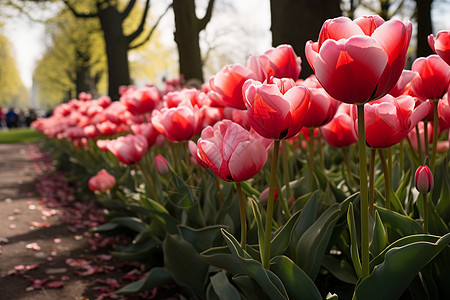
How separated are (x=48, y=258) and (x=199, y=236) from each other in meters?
1.74

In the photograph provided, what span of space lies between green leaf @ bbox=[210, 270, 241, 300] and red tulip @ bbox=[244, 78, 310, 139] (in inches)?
29.2

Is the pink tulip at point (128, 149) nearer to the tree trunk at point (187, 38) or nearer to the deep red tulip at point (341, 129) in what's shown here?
the deep red tulip at point (341, 129)

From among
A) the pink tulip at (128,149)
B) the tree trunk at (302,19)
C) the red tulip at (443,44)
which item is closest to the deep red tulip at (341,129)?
the red tulip at (443,44)

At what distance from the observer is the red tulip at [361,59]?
0.92 meters

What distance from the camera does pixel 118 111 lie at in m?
3.87

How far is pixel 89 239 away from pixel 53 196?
231cm

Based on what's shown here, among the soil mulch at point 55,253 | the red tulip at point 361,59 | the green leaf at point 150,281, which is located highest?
the red tulip at point 361,59

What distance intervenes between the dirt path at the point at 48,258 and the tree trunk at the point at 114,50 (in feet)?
21.3

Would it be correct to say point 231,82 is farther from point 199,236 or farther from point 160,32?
point 160,32

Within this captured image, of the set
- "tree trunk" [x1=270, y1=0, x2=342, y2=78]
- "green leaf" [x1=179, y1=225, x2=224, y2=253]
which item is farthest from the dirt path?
"tree trunk" [x1=270, y1=0, x2=342, y2=78]

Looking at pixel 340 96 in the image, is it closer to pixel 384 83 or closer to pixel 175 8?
pixel 384 83

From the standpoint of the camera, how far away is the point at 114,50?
455 inches

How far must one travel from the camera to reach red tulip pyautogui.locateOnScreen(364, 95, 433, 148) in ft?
3.85

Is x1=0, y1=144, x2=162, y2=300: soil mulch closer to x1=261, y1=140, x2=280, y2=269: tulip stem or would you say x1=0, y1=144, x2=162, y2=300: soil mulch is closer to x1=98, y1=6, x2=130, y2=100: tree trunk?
x1=261, y1=140, x2=280, y2=269: tulip stem
